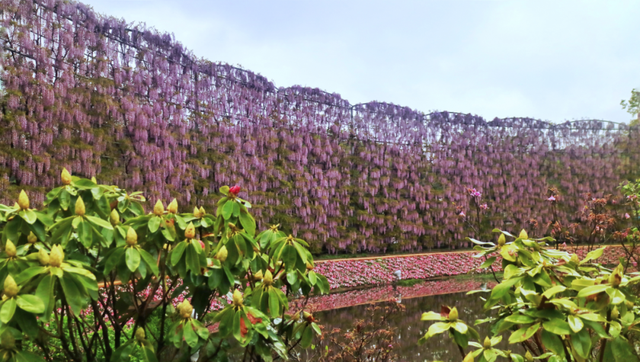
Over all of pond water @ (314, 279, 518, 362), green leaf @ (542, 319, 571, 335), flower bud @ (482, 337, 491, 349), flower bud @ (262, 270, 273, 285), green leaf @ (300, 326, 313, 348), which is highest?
green leaf @ (542, 319, 571, 335)

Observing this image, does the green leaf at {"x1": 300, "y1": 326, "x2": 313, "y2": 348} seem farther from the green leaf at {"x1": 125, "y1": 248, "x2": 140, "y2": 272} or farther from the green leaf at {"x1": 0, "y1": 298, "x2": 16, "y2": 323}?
the green leaf at {"x1": 0, "y1": 298, "x2": 16, "y2": 323}

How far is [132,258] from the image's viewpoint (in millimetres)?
1512

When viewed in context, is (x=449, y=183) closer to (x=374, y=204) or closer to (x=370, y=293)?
(x=374, y=204)

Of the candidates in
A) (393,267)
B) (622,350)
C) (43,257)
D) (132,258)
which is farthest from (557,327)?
(393,267)

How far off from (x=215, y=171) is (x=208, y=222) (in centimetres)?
865

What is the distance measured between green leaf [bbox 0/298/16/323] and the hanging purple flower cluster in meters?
7.35

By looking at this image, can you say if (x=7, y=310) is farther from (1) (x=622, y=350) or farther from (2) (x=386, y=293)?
(2) (x=386, y=293)

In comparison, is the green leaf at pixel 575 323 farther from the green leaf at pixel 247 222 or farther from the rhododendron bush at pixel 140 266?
the green leaf at pixel 247 222

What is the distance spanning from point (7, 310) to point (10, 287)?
2.8 inches

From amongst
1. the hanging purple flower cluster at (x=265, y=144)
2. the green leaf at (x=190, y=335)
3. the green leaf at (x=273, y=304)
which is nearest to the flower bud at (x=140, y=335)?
the green leaf at (x=190, y=335)

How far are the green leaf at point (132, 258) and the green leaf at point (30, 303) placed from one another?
35 cm

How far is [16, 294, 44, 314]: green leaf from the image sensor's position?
1.11 metres

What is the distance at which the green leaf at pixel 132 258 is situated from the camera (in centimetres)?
148

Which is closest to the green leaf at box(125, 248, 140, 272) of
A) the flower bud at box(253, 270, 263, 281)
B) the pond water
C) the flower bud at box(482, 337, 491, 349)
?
the flower bud at box(253, 270, 263, 281)
